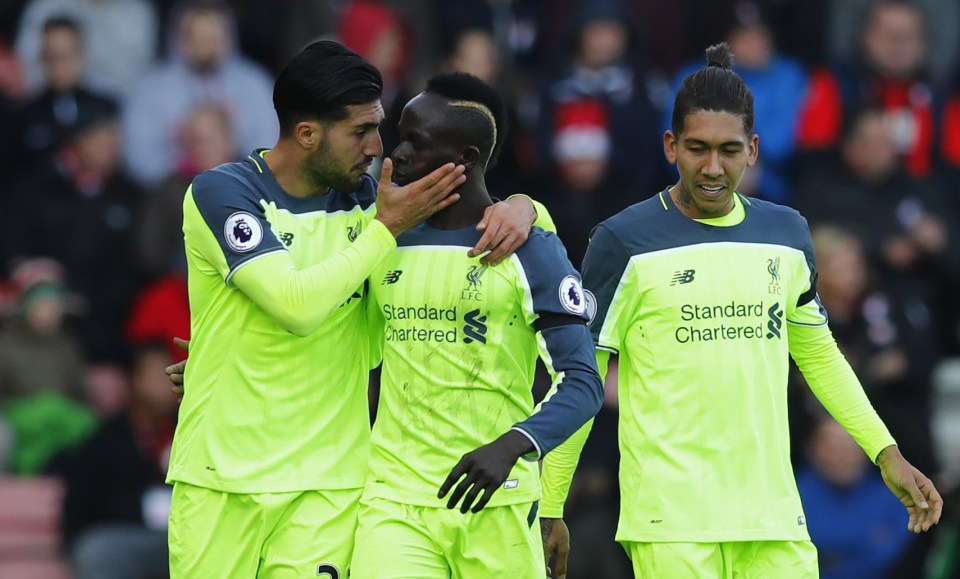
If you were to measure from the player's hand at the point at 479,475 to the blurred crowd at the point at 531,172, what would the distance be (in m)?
4.78

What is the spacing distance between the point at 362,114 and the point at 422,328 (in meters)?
0.82

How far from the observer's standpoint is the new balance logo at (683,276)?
6461 millimetres

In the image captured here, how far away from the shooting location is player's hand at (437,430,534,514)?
568 centimetres

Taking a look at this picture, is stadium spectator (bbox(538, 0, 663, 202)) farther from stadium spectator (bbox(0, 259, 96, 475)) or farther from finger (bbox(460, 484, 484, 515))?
finger (bbox(460, 484, 484, 515))

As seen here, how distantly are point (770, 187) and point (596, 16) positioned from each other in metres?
1.64

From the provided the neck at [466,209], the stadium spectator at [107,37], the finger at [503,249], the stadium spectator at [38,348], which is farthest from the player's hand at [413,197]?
the stadium spectator at [107,37]

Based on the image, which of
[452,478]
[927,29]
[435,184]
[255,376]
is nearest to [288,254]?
[255,376]

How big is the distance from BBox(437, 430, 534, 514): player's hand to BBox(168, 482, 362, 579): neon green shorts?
28.9 inches

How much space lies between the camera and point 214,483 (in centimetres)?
633

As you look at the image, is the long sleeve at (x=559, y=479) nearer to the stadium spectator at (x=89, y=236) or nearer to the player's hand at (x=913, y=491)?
the player's hand at (x=913, y=491)

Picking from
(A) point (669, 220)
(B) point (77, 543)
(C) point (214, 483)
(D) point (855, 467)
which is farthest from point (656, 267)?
(B) point (77, 543)

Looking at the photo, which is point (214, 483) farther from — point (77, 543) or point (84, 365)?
point (84, 365)

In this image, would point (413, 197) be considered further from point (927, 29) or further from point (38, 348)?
point (927, 29)

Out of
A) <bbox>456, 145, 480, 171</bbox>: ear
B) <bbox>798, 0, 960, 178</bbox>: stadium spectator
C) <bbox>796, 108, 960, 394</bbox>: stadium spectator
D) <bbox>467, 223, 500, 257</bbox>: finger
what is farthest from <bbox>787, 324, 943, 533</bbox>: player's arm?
<bbox>798, 0, 960, 178</bbox>: stadium spectator
